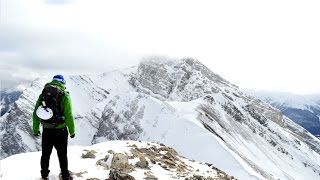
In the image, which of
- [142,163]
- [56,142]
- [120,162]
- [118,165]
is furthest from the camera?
[142,163]

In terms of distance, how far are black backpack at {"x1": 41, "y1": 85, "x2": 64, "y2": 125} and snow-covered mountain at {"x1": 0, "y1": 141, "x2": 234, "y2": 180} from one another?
11.6 ft

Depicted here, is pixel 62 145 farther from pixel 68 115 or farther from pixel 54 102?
pixel 54 102

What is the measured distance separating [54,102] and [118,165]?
23.1 feet

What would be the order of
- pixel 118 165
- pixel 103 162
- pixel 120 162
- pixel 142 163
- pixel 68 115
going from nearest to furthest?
1. pixel 68 115
2. pixel 118 165
3. pixel 120 162
4. pixel 103 162
5. pixel 142 163

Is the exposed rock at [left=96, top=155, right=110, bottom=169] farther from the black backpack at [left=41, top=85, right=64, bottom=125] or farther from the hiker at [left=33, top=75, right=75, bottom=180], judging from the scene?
the black backpack at [left=41, top=85, right=64, bottom=125]

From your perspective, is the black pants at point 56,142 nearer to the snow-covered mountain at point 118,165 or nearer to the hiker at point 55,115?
the hiker at point 55,115

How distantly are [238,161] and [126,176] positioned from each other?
141257 mm

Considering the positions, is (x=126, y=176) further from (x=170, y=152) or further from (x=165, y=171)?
(x=170, y=152)

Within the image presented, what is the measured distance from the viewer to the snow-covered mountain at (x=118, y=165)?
72.8 feet

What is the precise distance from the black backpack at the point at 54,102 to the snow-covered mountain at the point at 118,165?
11.6 ft

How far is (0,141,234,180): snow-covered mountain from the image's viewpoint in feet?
72.8

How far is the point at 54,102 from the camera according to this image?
59.9 feet

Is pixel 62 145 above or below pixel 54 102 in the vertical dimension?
below

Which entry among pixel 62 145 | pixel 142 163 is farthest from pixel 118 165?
pixel 62 145
